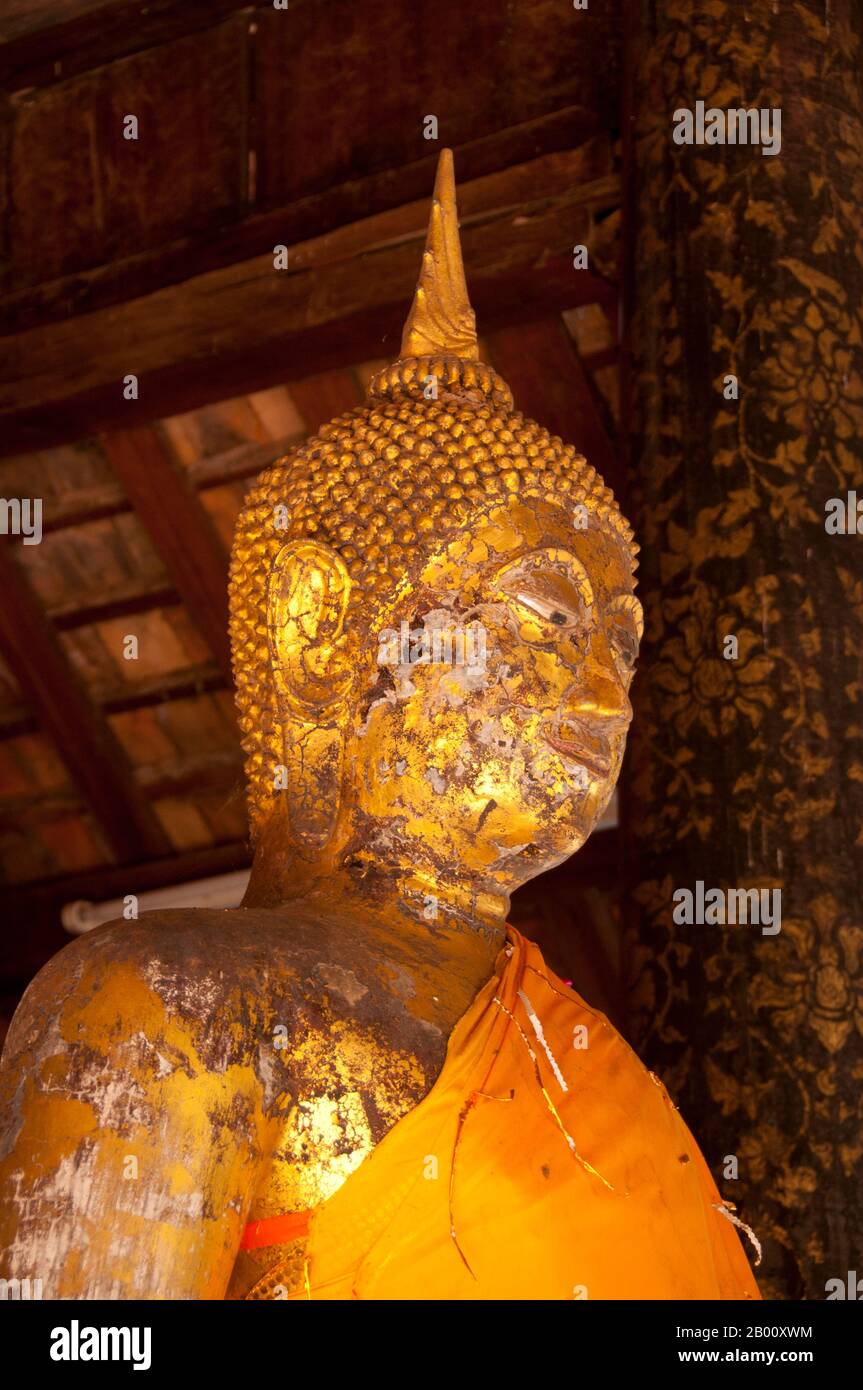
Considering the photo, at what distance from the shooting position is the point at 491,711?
10.9 ft

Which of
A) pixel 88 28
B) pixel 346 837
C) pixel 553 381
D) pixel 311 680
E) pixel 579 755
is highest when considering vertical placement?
pixel 88 28

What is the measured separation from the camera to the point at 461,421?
141 inches

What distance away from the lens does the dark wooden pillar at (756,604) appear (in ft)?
14.1

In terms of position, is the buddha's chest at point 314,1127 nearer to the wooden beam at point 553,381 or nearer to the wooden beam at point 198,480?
the wooden beam at point 553,381

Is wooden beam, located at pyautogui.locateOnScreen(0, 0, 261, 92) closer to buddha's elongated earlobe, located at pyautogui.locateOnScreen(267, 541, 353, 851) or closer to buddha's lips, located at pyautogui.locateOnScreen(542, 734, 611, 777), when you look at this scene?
buddha's elongated earlobe, located at pyautogui.locateOnScreen(267, 541, 353, 851)

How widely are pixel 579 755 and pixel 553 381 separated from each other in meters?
3.23

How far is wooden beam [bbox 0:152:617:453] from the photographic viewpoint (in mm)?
5914

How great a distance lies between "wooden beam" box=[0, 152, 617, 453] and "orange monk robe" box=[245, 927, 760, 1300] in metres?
2.99

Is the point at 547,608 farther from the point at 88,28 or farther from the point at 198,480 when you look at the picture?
the point at 88,28

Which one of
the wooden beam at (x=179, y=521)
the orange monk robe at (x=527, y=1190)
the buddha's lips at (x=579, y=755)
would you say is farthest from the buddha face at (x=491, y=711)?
the wooden beam at (x=179, y=521)

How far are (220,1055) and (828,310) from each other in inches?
104

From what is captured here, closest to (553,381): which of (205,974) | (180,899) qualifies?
(180,899)

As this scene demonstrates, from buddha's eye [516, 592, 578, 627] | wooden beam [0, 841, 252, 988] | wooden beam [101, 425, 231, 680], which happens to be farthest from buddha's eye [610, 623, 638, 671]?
wooden beam [0, 841, 252, 988]

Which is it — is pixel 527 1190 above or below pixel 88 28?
below
